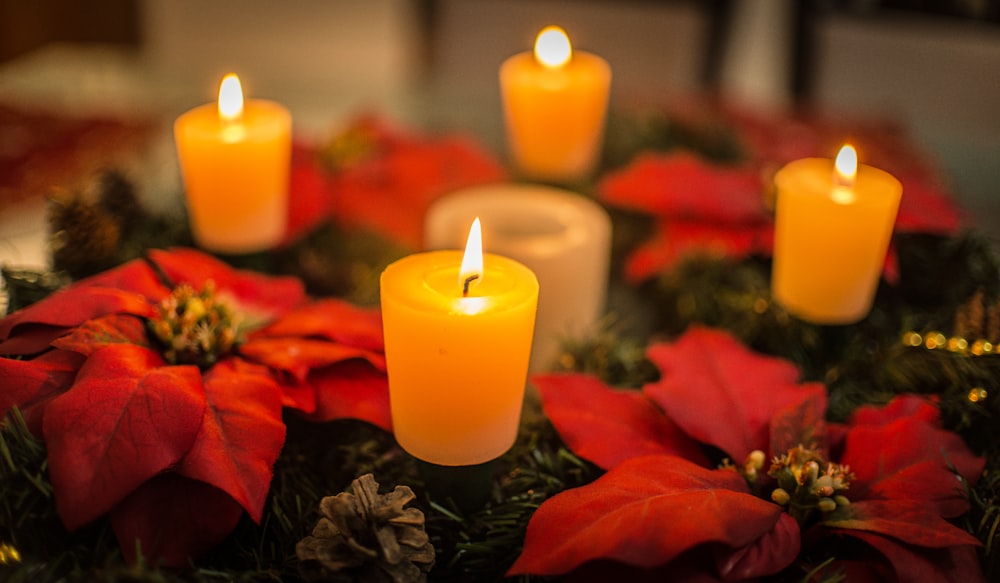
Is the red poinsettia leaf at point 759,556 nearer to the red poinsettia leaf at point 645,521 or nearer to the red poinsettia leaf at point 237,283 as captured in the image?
the red poinsettia leaf at point 645,521

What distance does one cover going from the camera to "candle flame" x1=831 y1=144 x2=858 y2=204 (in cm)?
54

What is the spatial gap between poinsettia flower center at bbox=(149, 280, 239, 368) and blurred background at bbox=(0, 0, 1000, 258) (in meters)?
0.41

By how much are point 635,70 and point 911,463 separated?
3.42 feet

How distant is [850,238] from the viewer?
54cm

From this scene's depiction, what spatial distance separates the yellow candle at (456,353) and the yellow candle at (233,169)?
22 centimetres

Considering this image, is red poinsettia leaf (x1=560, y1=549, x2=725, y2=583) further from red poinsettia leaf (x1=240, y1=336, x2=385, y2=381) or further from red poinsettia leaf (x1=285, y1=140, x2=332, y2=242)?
red poinsettia leaf (x1=285, y1=140, x2=332, y2=242)

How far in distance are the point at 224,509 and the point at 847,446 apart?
0.31 meters

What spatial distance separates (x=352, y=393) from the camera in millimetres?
454

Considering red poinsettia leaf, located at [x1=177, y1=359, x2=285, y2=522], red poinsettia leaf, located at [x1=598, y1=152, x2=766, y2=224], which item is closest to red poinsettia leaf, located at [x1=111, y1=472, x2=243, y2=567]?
red poinsettia leaf, located at [x1=177, y1=359, x2=285, y2=522]

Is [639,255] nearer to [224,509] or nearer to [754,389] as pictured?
[754,389]

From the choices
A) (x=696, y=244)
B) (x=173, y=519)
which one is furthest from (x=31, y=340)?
(x=696, y=244)

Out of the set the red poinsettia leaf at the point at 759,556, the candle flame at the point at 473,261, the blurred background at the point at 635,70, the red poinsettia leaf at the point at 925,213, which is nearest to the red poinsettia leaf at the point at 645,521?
the red poinsettia leaf at the point at 759,556

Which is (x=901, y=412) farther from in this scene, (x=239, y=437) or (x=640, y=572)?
(x=239, y=437)

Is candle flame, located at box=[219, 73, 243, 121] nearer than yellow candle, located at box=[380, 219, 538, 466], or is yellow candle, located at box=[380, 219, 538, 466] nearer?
yellow candle, located at box=[380, 219, 538, 466]
